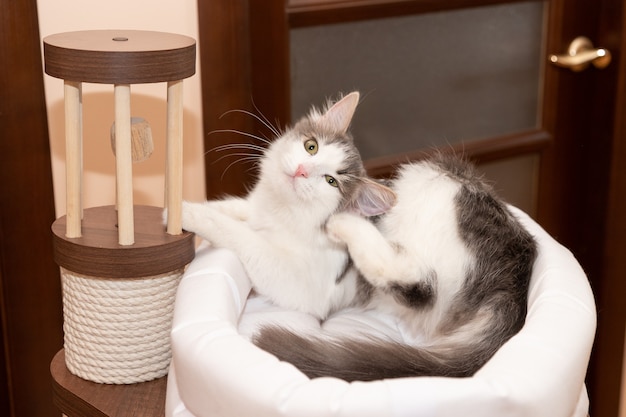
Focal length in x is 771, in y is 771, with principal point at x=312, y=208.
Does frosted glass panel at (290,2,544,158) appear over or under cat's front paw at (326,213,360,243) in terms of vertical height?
over

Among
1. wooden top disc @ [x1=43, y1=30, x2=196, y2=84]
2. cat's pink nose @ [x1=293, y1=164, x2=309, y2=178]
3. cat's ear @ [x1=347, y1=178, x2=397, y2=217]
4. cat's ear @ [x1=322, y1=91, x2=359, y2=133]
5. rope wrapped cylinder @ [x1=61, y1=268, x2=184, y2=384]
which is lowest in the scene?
rope wrapped cylinder @ [x1=61, y1=268, x2=184, y2=384]

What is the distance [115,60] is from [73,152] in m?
0.17

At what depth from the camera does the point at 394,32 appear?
1.84m

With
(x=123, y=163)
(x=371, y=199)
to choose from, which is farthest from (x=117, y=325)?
(x=371, y=199)

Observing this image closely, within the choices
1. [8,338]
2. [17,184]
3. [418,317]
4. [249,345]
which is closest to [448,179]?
[418,317]

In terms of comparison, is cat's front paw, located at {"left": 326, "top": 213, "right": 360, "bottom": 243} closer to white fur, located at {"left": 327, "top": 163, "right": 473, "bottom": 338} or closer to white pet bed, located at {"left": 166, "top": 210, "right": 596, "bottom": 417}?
white fur, located at {"left": 327, "top": 163, "right": 473, "bottom": 338}

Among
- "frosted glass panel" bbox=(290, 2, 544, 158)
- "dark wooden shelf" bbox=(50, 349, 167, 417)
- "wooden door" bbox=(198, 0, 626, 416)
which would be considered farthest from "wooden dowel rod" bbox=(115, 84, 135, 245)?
"frosted glass panel" bbox=(290, 2, 544, 158)

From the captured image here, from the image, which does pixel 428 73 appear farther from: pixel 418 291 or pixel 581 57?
pixel 418 291

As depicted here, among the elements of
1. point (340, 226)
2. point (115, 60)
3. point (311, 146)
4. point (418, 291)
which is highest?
point (115, 60)

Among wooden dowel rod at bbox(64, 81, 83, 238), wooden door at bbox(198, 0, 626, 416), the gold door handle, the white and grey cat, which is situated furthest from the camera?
the gold door handle

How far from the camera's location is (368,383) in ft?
2.97

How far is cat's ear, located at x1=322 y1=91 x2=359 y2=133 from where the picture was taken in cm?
136

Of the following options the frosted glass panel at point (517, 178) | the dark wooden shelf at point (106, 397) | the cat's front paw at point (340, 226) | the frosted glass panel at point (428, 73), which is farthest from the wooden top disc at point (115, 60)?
the frosted glass panel at point (517, 178)

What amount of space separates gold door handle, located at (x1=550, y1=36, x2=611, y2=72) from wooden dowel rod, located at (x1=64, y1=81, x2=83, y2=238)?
136 centimetres
